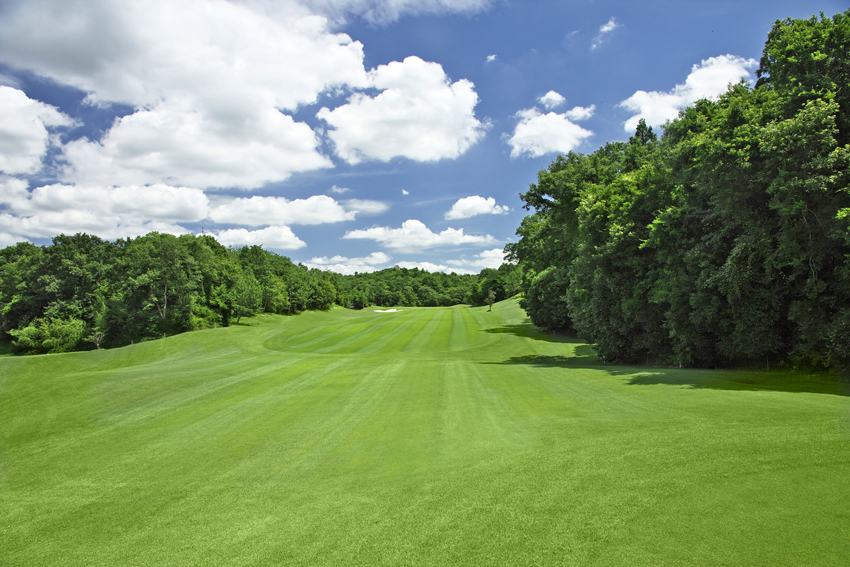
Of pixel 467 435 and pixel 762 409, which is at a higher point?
pixel 762 409

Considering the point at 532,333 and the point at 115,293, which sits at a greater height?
the point at 115,293

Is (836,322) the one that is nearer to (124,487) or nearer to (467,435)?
(467,435)

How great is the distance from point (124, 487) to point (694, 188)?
78.2ft

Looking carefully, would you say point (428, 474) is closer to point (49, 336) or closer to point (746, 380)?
point (746, 380)

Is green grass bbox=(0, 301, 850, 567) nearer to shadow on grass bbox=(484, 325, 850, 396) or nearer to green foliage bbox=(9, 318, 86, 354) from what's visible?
shadow on grass bbox=(484, 325, 850, 396)

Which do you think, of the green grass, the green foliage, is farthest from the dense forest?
the green foliage

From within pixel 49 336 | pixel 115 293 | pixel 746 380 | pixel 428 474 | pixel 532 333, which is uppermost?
pixel 115 293

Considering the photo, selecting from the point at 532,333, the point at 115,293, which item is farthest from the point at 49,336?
the point at 532,333

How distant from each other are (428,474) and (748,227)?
1630 centimetres

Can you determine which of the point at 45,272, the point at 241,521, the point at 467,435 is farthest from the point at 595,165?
the point at 45,272

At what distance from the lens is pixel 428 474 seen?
274 inches

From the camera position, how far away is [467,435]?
9398 mm

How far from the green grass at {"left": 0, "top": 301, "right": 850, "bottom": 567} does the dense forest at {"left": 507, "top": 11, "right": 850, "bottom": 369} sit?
2848mm

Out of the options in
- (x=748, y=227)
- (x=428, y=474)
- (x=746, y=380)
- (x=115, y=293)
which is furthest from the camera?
(x=115, y=293)
